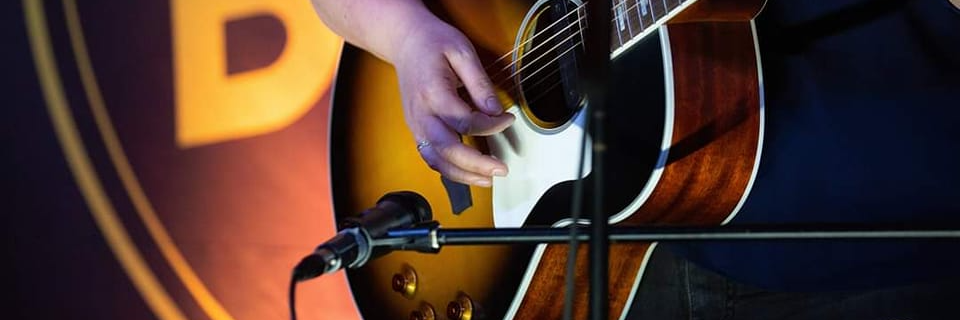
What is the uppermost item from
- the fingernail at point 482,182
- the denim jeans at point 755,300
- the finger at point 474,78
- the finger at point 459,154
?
the finger at point 474,78

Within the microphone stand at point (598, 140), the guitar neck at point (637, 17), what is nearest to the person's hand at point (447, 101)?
the guitar neck at point (637, 17)

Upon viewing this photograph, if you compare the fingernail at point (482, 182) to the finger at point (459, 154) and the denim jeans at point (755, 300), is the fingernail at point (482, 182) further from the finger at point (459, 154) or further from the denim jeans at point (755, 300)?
the denim jeans at point (755, 300)

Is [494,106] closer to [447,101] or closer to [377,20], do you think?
[447,101]

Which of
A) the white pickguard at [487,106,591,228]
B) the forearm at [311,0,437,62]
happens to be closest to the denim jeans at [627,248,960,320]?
the white pickguard at [487,106,591,228]

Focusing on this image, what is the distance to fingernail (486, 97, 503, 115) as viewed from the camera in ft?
2.78

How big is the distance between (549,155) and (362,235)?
34 centimetres

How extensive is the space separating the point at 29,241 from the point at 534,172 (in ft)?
3.25

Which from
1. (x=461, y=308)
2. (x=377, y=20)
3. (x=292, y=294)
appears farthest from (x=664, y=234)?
(x=377, y=20)

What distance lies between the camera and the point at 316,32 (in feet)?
4.41

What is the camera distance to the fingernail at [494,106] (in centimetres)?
85

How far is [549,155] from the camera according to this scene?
3.04 ft

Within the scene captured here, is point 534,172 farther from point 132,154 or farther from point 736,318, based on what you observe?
point 132,154

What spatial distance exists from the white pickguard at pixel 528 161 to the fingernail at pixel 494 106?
0.29 feet

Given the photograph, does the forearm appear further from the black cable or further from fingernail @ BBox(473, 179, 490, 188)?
Result: the black cable
